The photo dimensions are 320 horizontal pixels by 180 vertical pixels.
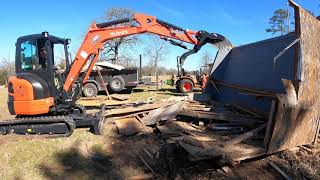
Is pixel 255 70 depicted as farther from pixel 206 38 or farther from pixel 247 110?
pixel 206 38

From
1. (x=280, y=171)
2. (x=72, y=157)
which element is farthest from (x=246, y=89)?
(x=72, y=157)

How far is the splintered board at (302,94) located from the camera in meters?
6.14

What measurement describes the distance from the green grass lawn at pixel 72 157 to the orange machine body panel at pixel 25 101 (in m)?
0.66

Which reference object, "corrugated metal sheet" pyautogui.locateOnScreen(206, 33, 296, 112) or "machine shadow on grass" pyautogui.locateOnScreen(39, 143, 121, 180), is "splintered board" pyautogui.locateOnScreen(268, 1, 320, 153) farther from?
"machine shadow on grass" pyautogui.locateOnScreen(39, 143, 121, 180)

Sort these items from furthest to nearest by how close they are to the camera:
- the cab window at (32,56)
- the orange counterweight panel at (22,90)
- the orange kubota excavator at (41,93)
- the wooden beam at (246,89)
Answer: the cab window at (32,56) → the orange kubota excavator at (41,93) → the orange counterweight panel at (22,90) → the wooden beam at (246,89)

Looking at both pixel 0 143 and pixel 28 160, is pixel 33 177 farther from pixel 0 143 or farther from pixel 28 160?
pixel 0 143

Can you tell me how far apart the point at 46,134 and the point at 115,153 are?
226cm

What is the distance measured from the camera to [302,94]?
6.20 m

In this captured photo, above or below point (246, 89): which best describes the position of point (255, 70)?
above

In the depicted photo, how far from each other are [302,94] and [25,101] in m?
6.36

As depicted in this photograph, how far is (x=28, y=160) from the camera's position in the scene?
24.0 feet

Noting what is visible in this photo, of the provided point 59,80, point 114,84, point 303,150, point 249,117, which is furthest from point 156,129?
point 114,84

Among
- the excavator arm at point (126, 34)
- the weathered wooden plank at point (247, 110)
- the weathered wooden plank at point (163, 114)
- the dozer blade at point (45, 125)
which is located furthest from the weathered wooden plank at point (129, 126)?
→ the weathered wooden plank at point (247, 110)

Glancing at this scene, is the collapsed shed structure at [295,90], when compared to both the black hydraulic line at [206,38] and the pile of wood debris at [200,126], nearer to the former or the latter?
the pile of wood debris at [200,126]
